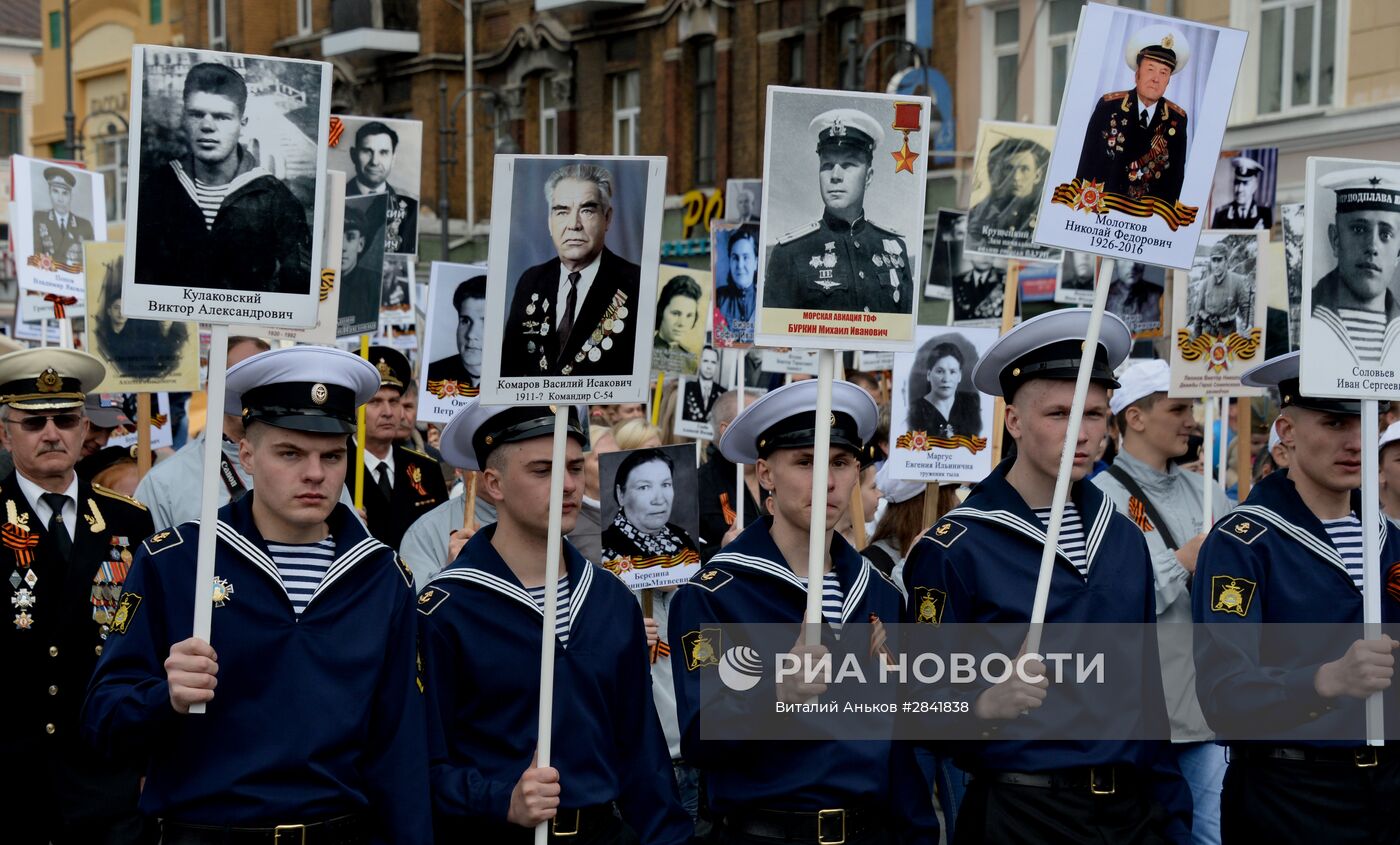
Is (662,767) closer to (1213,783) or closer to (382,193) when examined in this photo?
(1213,783)

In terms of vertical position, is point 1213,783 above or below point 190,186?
below

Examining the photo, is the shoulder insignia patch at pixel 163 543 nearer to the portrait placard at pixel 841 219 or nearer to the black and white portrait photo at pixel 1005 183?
the portrait placard at pixel 841 219

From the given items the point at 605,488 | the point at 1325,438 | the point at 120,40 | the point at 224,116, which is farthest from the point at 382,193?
the point at 120,40

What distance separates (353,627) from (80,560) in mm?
2564

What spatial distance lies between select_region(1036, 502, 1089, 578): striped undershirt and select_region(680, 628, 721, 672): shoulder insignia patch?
104 cm

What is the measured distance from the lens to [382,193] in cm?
966

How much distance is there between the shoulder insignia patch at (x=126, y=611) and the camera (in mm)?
4957

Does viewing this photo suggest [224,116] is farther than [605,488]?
No

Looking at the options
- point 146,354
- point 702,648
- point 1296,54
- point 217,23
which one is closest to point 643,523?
point 702,648

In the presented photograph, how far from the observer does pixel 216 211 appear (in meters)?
5.18

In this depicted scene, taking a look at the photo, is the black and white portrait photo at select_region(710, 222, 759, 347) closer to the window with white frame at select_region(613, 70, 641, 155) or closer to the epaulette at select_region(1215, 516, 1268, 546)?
the epaulette at select_region(1215, 516, 1268, 546)

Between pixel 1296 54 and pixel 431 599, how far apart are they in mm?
19082

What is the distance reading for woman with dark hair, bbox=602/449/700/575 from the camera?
24.6 ft

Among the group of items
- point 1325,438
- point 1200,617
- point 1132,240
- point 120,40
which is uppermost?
point 120,40
